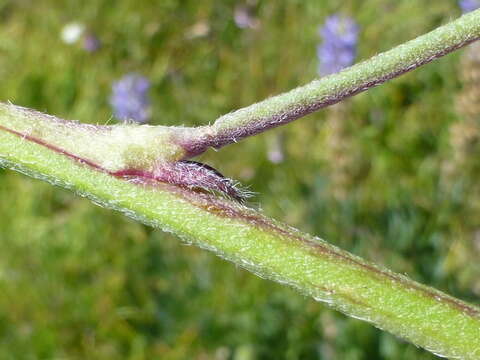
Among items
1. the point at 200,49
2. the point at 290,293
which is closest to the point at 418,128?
the point at 290,293

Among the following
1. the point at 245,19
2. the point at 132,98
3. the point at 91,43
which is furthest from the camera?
the point at 91,43

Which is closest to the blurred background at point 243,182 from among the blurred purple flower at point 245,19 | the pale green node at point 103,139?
the blurred purple flower at point 245,19

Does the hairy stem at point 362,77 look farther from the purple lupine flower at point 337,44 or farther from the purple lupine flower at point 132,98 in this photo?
the purple lupine flower at point 132,98

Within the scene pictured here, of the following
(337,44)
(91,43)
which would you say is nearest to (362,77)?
(337,44)

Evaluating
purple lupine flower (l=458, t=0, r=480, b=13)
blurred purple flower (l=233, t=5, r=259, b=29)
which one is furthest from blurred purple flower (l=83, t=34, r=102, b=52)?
purple lupine flower (l=458, t=0, r=480, b=13)

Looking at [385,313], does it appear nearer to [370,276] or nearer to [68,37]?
[370,276]

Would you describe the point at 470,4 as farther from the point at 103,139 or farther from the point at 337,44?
the point at 103,139

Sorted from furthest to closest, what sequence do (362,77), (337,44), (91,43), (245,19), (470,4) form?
(91,43) < (245,19) < (337,44) < (470,4) < (362,77)
